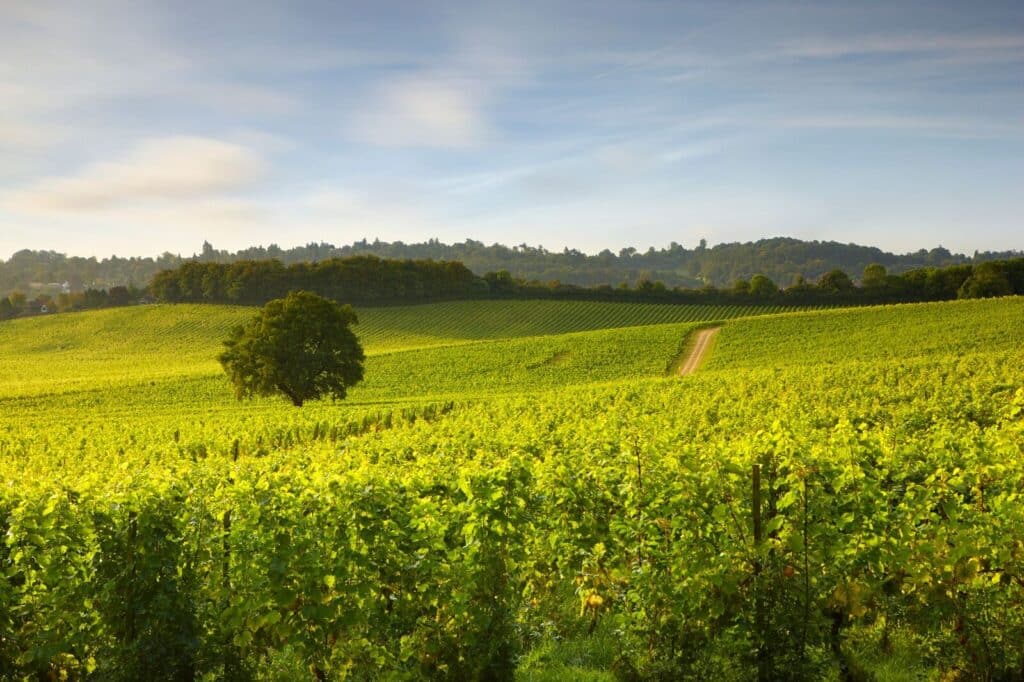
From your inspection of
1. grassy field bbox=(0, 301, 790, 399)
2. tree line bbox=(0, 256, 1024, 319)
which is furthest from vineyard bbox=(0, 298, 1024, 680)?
tree line bbox=(0, 256, 1024, 319)

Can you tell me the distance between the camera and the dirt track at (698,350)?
57.5m

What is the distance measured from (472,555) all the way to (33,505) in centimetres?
459

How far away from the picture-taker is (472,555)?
7.45m

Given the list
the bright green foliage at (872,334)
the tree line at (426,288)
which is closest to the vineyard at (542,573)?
the bright green foliage at (872,334)

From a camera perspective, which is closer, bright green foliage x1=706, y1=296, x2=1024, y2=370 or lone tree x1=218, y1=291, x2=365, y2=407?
lone tree x1=218, y1=291, x2=365, y2=407

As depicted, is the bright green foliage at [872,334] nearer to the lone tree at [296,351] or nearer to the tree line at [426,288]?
the lone tree at [296,351]

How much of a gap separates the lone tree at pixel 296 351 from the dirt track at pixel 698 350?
24551 millimetres

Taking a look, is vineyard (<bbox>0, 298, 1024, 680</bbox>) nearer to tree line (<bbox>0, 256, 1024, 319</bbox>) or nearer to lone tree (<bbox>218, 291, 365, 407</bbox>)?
lone tree (<bbox>218, 291, 365, 407</bbox>)

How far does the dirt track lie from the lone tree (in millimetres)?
24551

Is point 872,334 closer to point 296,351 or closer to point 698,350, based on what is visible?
point 698,350

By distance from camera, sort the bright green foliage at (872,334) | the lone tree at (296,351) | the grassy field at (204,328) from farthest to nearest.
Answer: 1. the grassy field at (204,328)
2. the bright green foliage at (872,334)
3. the lone tree at (296,351)

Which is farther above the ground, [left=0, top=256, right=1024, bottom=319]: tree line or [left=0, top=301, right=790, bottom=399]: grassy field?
[left=0, top=256, right=1024, bottom=319]: tree line

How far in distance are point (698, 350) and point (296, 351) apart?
35540 mm

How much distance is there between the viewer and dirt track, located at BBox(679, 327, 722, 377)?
5753 cm
